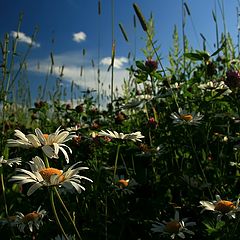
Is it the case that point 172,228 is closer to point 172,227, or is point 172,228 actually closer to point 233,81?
point 172,227

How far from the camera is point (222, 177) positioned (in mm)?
1811

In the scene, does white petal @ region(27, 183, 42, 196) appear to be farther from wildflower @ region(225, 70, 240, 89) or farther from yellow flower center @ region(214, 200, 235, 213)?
wildflower @ region(225, 70, 240, 89)

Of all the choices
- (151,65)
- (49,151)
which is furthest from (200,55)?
(49,151)

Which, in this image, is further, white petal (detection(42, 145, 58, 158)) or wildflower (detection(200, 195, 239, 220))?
wildflower (detection(200, 195, 239, 220))

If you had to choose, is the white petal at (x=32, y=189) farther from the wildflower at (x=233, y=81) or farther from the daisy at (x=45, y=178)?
the wildflower at (x=233, y=81)

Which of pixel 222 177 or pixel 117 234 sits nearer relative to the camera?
pixel 117 234

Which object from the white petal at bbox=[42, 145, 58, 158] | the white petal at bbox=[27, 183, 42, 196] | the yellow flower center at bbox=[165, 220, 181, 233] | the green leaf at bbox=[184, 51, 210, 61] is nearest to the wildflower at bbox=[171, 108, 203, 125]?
the green leaf at bbox=[184, 51, 210, 61]

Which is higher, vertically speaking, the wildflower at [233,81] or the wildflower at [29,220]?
the wildflower at [233,81]

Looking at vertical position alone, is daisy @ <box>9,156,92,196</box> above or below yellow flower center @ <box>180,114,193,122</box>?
below

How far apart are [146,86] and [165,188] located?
1428mm

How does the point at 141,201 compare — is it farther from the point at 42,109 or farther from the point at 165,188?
the point at 42,109

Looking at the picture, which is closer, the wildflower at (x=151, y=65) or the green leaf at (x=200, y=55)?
the green leaf at (x=200, y=55)

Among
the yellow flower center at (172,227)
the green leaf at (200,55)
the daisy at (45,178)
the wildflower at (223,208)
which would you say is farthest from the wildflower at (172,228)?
the green leaf at (200,55)

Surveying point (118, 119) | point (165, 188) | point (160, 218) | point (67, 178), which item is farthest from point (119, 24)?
point (67, 178)
